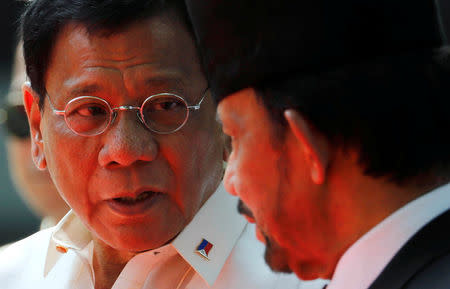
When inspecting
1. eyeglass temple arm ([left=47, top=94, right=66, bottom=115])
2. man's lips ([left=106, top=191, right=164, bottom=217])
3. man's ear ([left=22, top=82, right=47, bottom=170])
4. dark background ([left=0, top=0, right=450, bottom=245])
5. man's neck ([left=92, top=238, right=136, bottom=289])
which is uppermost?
eyeglass temple arm ([left=47, top=94, right=66, bottom=115])

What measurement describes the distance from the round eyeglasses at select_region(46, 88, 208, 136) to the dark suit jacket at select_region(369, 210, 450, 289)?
1183 millimetres

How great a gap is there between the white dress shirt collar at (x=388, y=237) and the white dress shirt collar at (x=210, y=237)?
3.22 feet

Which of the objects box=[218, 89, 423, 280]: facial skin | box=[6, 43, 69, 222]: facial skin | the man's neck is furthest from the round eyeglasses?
box=[6, 43, 69, 222]: facial skin

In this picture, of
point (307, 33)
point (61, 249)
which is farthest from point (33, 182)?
point (307, 33)

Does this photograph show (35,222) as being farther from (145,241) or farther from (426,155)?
(426,155)

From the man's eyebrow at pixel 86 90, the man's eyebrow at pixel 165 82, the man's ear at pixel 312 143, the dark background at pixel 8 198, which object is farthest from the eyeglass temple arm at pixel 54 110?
the dark background at pixel 8 198

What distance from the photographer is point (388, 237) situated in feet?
4.91


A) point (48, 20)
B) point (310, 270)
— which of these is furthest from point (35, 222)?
point (310, 270)

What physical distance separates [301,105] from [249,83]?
0.57 ft

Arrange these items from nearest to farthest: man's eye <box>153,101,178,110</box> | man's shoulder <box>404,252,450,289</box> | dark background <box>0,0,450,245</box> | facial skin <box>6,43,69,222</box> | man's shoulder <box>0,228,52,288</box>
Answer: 1. man's shoulder <box>404,252,450,289</box>
2. man's eye <box>153,101,178,110</box>
3. man's shoulder <box>0,228,52,288</box>
4. facial skin <box>6,43,69,222</box>
5. dark background <box>0,0,450,245</box>

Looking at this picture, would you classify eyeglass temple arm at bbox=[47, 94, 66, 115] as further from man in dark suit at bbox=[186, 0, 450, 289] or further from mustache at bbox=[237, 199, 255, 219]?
man in dark suit at bbox=[186, 0, 450, 289]

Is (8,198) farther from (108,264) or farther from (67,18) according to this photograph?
(67,18)

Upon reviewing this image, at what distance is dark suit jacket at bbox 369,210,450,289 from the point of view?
1431 millimetres

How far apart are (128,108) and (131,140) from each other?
0.41 feet
